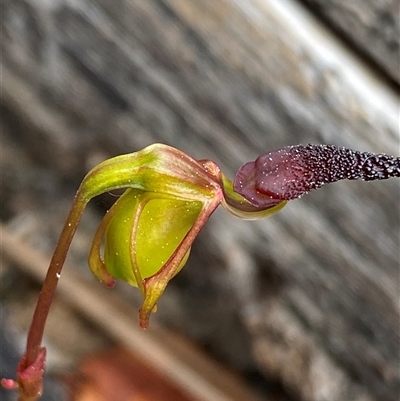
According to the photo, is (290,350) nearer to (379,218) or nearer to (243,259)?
(243,259)

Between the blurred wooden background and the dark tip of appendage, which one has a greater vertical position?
the dark tip of appendage

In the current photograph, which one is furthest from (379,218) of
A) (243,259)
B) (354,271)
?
(243,259)

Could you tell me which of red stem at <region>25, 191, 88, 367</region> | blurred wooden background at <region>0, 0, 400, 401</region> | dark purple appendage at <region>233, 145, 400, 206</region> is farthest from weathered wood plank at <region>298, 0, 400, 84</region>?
red stem at <region>25, 191, 88, 367</region>

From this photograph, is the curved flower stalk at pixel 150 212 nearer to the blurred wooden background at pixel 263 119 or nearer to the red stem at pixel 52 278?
the red stem at pixel 52 278

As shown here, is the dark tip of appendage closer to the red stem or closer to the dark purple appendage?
the dark purple appendage

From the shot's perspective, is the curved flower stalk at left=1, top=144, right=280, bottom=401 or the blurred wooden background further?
the blurred wooden background

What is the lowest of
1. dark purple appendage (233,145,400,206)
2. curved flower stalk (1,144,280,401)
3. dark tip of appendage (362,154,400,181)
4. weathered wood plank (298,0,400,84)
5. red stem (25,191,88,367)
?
red stem (25,191,88,367)

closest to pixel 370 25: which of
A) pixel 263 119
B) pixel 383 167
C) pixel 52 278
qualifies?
pixel 263 119
